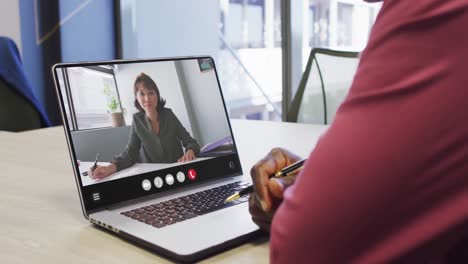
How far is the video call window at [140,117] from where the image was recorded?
2.75ft

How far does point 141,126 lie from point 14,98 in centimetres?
191

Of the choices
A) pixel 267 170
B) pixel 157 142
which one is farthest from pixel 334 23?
pixel 267 170

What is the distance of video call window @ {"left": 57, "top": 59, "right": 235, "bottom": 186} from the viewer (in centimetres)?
84

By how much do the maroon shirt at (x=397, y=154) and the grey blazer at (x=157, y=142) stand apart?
49cm

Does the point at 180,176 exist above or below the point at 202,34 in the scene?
below

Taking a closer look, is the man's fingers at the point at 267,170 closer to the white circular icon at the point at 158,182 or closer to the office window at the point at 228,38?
the white circular icon at the point at 158,182

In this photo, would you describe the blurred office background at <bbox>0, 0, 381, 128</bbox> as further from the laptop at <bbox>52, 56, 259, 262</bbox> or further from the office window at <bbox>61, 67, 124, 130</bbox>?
the office window at <bbox>61, 67, 124, 130</bbox>

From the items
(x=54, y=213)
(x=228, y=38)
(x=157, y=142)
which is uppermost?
(x=228, y=38)

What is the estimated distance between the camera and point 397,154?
15.7 inches

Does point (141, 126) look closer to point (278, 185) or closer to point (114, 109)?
point (114, 109)

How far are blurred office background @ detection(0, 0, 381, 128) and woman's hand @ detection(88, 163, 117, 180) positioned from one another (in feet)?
8.88

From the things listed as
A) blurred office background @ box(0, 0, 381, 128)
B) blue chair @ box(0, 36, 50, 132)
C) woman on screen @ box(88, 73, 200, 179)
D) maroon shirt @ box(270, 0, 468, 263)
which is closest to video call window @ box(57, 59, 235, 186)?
woman on screen @ box(88, 73, 200, 179)

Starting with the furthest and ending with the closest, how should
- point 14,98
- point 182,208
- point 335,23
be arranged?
point 335,23, point 14,98, point 182,208

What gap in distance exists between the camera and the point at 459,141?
1.29ft
